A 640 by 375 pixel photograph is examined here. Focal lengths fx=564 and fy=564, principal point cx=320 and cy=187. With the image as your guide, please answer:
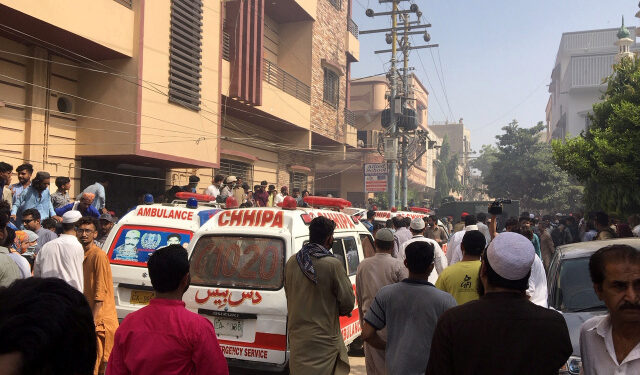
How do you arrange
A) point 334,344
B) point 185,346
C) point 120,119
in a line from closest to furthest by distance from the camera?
point 185,346
point 334,344
point 120,119

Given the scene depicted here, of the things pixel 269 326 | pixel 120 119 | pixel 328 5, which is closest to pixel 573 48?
pixel 328 5

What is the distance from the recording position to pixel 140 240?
278 inches

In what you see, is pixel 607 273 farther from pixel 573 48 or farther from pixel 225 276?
pixel 573 48

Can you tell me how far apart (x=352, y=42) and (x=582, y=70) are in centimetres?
5002

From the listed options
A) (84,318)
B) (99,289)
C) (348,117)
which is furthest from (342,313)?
(348,117)

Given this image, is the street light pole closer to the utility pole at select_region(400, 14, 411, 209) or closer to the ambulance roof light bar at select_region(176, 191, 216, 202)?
the utility pole at select_region(400, 14, 411, 209)

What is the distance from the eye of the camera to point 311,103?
22438mm

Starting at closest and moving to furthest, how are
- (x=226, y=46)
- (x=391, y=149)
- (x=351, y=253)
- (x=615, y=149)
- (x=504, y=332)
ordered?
1. (x=504, y=332)
2. (x=351, y=253)
3. (x=615, y=149)
4. (x=226, y=46)
5. (x=391, y=149)

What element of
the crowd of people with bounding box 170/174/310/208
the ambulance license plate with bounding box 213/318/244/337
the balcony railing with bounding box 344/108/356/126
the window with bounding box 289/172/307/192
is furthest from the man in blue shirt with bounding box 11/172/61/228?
the balcony railing with bounding box 344/108/356/126

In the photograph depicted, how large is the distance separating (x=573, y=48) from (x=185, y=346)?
82862 millimetres

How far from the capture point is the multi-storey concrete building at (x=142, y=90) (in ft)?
35.8

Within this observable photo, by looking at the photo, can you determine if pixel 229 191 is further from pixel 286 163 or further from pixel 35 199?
pixel 286 163

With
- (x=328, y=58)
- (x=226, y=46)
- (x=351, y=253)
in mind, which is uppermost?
(x=328, y=58)

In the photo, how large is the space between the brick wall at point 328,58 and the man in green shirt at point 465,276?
58.7 ft
